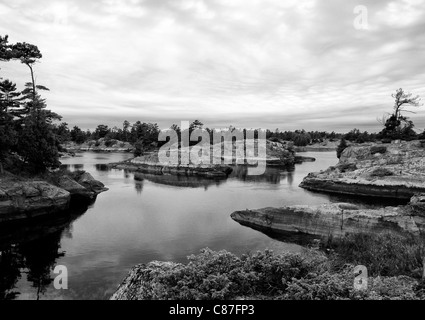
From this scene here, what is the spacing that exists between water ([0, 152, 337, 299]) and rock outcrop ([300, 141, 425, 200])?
6768 mm

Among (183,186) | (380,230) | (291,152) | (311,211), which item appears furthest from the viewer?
(291,152)

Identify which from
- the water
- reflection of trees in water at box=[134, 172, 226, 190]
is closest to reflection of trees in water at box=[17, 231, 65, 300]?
the water

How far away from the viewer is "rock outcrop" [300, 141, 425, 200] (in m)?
51.1

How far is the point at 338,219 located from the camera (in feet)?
95.7

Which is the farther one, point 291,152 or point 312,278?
point 291,152

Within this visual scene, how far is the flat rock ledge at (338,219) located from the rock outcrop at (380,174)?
83.4 feet

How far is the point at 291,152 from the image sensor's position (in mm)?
132500

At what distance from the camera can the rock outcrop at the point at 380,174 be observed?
168 ft

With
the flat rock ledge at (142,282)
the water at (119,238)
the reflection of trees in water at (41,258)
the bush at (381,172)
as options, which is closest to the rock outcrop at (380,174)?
the bush at (381,172)

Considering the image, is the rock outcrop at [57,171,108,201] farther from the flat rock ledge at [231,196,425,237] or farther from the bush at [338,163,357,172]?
the bush at [338,163,357,172]

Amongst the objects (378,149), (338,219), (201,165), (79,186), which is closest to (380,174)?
(378,149)
